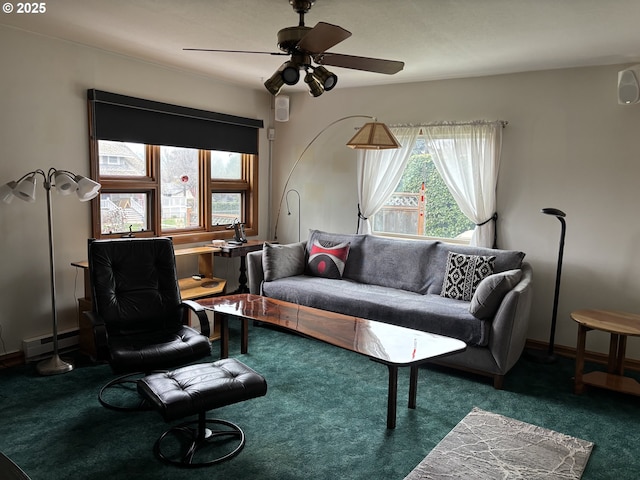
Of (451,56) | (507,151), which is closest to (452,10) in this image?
(451,56)

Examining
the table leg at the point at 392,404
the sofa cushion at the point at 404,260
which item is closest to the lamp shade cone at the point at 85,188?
the sofa cushion at the point at 404,260

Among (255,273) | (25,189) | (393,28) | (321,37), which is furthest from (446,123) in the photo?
(25,189)

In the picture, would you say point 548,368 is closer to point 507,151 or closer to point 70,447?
point 507,151

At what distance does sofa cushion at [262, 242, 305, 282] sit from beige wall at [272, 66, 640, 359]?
1746 mm

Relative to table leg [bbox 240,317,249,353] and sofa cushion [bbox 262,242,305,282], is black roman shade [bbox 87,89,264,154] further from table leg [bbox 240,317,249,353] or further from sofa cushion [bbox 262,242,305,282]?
table leg [bbox 240,317,249,353]

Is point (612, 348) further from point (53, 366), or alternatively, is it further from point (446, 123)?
point (53, 366)

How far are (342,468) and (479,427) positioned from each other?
0.93 m

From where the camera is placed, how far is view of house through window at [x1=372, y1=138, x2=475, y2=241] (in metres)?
4.86

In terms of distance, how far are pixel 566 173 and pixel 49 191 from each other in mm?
4062

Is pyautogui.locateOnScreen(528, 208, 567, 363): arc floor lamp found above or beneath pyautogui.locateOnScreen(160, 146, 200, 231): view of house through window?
beneath

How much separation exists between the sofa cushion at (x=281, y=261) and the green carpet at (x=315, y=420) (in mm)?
976

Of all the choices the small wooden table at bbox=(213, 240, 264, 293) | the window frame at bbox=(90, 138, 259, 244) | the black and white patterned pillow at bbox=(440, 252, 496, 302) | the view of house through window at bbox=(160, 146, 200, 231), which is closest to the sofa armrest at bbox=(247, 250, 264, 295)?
the small wooden table at bbox=(213, 240, 264, 293)

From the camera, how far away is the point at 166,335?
3.25 m

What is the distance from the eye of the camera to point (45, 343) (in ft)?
12.4
